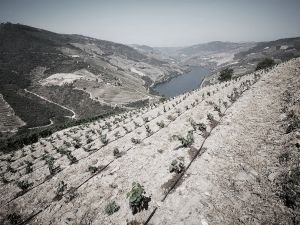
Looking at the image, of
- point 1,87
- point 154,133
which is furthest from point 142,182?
point 1,87

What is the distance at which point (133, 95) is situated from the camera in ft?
431

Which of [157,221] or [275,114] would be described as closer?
[157,221]

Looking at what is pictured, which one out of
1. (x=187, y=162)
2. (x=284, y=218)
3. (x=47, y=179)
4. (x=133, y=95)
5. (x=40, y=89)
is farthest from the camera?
(x=40, y=89)

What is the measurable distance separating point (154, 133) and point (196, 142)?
20.3 feet

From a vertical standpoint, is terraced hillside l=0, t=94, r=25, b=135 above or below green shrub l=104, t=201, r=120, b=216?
below

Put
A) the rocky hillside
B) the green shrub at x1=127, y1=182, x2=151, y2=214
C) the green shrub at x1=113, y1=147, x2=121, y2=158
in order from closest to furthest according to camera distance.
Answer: the green shrub at x1=127, y1=182, x2=151, y2=214, the green shrub at x1=113, y1=147, x2=121, y2=158, the rocky hillside

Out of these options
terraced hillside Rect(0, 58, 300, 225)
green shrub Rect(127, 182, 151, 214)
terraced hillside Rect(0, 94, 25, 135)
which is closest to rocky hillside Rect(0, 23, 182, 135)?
terraced hillside Rect(0, 94, 25, 135)

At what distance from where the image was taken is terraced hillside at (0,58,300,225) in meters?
9.27

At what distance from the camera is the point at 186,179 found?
443 inches

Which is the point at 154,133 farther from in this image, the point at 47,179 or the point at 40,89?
the point at 40,89

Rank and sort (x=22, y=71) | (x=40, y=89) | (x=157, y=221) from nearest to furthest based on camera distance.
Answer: (x=157, y=221) < (x=40, y=89) < (x=22, y=71)

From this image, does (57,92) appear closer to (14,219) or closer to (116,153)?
(116,153)

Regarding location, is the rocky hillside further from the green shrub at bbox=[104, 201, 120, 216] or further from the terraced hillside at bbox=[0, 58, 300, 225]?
the green shrub at bbox=[104, 201, 120, 216]

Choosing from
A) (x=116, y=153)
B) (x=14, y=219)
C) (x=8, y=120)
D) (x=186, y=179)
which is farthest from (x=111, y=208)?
(x=8, y=120)
